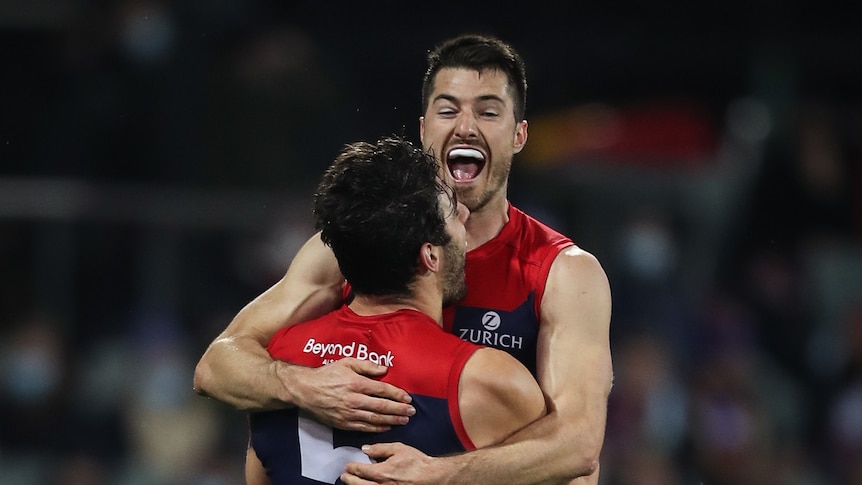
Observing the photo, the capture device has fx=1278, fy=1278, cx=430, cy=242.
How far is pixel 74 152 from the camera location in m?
8.84

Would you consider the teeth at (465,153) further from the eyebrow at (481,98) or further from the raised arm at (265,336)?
the raised arm at (265,336)

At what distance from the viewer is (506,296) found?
158 inches

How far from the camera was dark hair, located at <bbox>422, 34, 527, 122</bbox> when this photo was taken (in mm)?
4301

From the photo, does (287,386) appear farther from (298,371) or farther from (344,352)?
(344,352)

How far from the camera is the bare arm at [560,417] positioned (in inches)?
129

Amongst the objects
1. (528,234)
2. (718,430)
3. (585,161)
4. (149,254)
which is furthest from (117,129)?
(528,234)

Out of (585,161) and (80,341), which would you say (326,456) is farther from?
(585,161)

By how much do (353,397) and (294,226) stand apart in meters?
5.43

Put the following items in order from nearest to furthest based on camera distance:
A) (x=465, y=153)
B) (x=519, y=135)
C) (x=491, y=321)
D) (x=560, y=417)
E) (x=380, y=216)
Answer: (x=380, y=216)
(x=560, y=417)
(x=491, y=321)
(x=465, y=153)
(x=519, y=135)

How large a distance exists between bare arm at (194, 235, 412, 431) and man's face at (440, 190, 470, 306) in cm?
40

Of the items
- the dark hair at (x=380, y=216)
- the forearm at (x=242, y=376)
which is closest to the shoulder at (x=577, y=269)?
the dark hair at (x=380, y=216)

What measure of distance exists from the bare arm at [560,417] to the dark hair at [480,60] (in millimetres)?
642

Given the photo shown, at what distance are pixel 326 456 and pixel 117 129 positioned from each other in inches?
239

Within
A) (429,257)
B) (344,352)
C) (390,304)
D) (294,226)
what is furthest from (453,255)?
(294,226)
